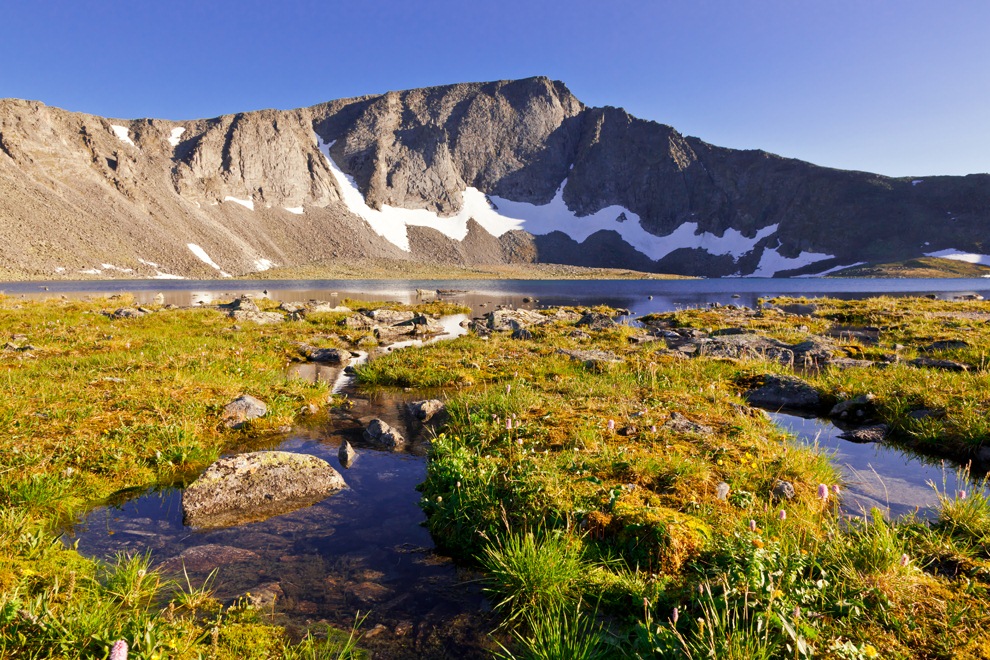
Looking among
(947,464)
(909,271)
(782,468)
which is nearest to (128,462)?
(782,468)

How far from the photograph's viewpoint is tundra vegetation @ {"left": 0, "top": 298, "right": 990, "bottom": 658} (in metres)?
3.86

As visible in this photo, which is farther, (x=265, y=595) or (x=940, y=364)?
(x=940, y=364)

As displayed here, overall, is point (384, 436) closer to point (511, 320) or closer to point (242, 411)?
point (242, 411)

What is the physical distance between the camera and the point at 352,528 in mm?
6719

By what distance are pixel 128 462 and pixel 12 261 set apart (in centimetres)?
17411

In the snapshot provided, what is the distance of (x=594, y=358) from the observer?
666 inches

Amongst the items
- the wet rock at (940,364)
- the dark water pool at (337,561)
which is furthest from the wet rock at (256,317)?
the wet rock at (940,364)

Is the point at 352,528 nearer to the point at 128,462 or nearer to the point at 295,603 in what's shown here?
the point at 295,603

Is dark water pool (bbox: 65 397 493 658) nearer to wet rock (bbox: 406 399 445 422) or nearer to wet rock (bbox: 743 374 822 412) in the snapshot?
wet rock (bbox: 406 399 445 422)

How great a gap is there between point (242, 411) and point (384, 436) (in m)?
3.61

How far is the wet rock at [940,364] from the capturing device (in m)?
14.1

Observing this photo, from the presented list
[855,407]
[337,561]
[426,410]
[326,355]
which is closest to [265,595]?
[337,561]

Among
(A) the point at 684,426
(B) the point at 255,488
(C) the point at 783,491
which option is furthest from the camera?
(A) the point at 684,426

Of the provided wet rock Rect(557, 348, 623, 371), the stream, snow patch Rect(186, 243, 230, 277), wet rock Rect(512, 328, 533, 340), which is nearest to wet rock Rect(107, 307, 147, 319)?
wet rock Rect(512, 328, 533, 340)
